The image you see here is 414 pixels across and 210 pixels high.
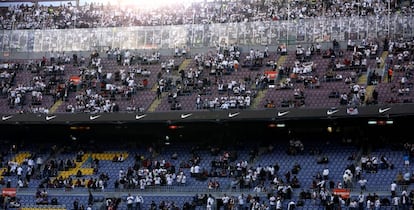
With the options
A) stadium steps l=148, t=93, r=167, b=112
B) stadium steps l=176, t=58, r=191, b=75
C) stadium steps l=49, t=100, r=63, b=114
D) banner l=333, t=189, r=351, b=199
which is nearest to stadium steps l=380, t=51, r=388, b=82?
banner l=333, t=189, r=351, b=199

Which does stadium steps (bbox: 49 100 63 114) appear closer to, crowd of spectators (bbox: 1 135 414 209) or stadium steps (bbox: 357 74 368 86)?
crowd of spectators (bbox: 1 135 414 209)

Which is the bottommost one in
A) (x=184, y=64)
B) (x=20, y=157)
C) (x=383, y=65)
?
(x=20, y=157)

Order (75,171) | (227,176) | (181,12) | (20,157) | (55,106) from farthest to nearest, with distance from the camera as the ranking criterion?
(181,12) < (55,106) < (20,157) < (75,171) < (227,176)

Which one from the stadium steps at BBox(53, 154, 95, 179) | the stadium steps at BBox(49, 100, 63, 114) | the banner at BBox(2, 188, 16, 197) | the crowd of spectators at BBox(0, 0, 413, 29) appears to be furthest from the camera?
the crowd of spectators at BBox(0, 0, 413, 29)

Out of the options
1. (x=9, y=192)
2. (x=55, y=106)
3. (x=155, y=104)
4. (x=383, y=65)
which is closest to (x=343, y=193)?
(x=383, y=65)

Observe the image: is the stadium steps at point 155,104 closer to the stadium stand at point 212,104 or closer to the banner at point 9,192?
the stadium stand at point 212,104

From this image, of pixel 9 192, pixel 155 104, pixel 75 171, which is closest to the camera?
pixel 9 192

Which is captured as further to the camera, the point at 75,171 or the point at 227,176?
the point at 75,171

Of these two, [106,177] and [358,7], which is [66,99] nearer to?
[106,177]

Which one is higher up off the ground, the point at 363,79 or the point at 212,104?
the point at 363,79

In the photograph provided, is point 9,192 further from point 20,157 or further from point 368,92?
point 368,92

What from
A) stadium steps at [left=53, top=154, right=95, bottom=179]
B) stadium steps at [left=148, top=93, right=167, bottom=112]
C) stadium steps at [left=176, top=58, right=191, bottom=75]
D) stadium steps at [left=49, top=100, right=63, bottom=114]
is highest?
stadium steps at [left=176, top=58, right=191, bottom=75]

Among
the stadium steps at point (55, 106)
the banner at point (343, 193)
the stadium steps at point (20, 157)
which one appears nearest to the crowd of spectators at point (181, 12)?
the stadium steps at point (55, 106)

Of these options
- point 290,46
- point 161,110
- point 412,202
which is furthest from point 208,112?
point 412,202
